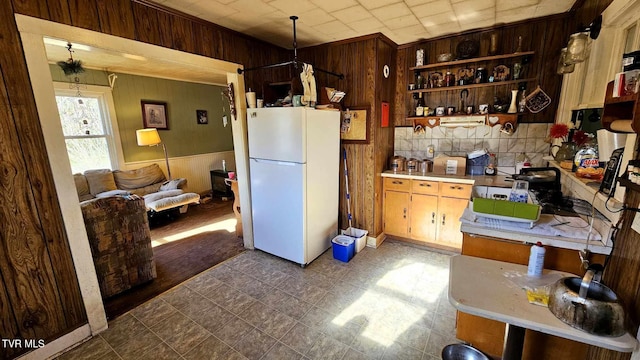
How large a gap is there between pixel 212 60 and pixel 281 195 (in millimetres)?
1545

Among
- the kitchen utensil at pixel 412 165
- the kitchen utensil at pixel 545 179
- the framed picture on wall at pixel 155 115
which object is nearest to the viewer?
the kitchen utensil at pixel 545 179

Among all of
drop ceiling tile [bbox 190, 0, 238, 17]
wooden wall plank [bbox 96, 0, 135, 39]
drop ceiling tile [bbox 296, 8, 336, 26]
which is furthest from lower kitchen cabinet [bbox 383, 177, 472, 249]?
wooden wall plank [bbox 96, 0, 135, 39]

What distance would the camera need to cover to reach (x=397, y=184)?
3.37 meters

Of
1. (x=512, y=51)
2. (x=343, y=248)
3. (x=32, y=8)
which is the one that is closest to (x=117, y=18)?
(x=32, y=8)

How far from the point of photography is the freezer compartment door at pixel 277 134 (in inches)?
103

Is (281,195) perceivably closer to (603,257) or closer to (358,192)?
(358,192)

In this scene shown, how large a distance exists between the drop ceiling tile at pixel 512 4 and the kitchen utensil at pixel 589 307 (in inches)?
92.2

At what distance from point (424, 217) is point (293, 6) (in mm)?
2655

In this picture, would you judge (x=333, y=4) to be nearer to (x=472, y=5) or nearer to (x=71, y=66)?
(x=472, y=5)

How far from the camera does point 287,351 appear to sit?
1.84 m

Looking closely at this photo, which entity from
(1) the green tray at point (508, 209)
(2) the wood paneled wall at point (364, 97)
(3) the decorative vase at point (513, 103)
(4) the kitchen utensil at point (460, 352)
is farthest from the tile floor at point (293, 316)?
(3) the decorative vase at point (513, 103)

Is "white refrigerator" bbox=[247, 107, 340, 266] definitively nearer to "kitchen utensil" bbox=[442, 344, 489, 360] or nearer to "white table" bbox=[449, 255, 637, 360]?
"kitchen utensil" bbox=[442, 344, 489, 360]

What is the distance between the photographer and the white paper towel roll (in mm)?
1425

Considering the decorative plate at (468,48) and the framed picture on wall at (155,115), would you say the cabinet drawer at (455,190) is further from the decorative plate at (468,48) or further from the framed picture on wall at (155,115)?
the framed picture on wall at (155,115)
